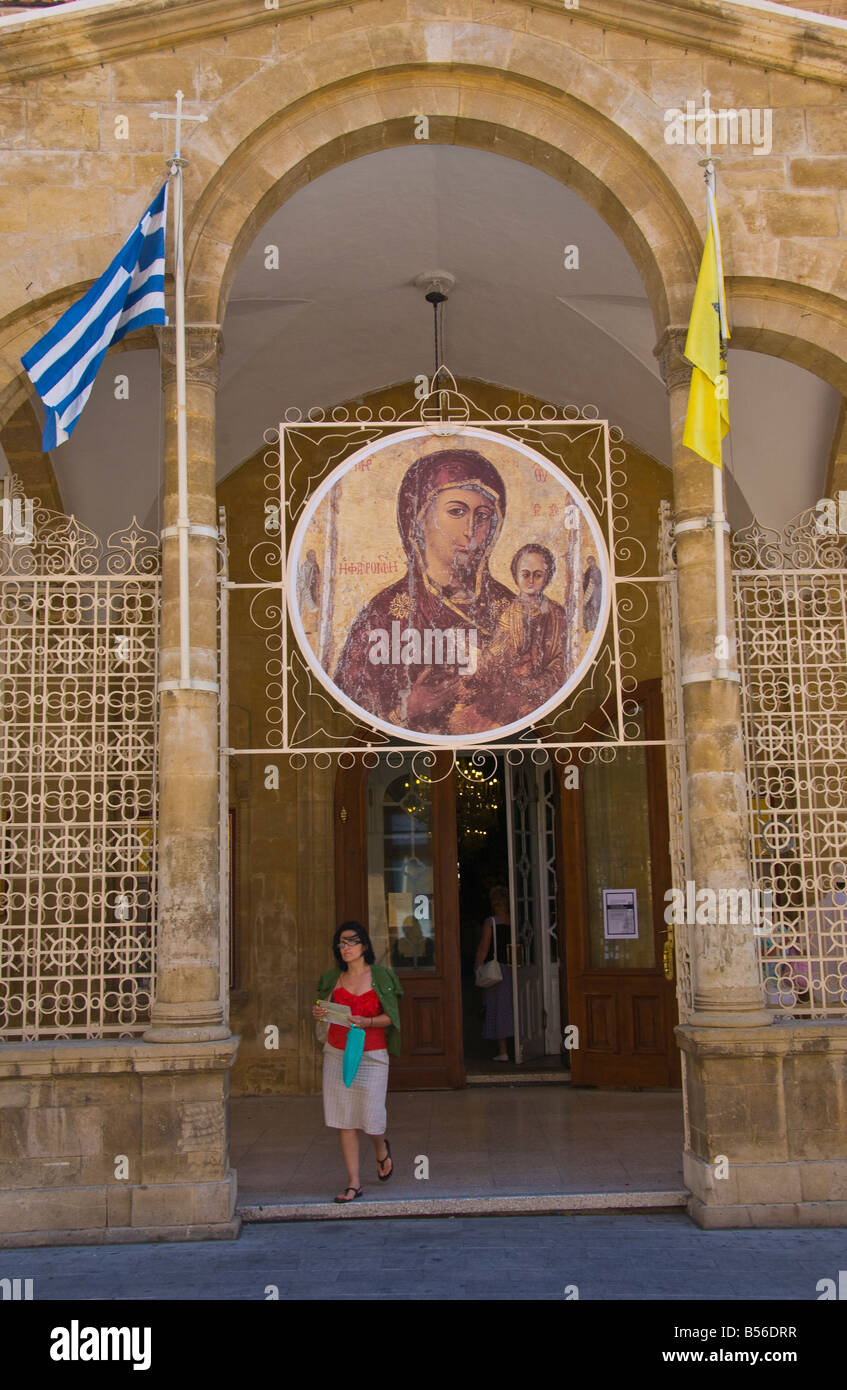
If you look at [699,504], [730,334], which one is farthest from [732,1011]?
[730,334]

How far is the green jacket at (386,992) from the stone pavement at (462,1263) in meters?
0.94

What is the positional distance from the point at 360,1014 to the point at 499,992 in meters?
5.29

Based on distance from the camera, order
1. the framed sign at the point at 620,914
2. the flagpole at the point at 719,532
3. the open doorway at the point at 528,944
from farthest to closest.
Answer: the open doorway at the point at 528,944 < the framed sign at the point at 620,914 < the flagpole at the point at 719,532

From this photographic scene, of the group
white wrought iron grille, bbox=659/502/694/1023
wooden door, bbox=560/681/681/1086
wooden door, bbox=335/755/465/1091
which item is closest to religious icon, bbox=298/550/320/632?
white wrought iron grille, bbox=659/502/694/1023

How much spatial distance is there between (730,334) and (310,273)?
3.76m

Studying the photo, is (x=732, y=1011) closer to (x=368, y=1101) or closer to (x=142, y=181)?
(x=368, y=1101)

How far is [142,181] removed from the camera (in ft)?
21.9

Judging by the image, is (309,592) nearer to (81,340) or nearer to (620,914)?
(81,340)

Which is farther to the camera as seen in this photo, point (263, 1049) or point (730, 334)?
point (263, 1049)

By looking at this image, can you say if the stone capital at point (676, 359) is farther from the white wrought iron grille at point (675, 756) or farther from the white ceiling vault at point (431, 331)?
the white ceiling vault at point (431, 331)

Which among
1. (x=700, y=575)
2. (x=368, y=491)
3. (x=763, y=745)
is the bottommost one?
(x=763, y=745)

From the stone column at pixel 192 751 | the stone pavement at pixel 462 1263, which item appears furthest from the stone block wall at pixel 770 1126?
the stone column at pixel 192 751

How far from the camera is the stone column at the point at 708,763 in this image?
6.24m

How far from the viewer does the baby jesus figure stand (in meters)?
6.67
